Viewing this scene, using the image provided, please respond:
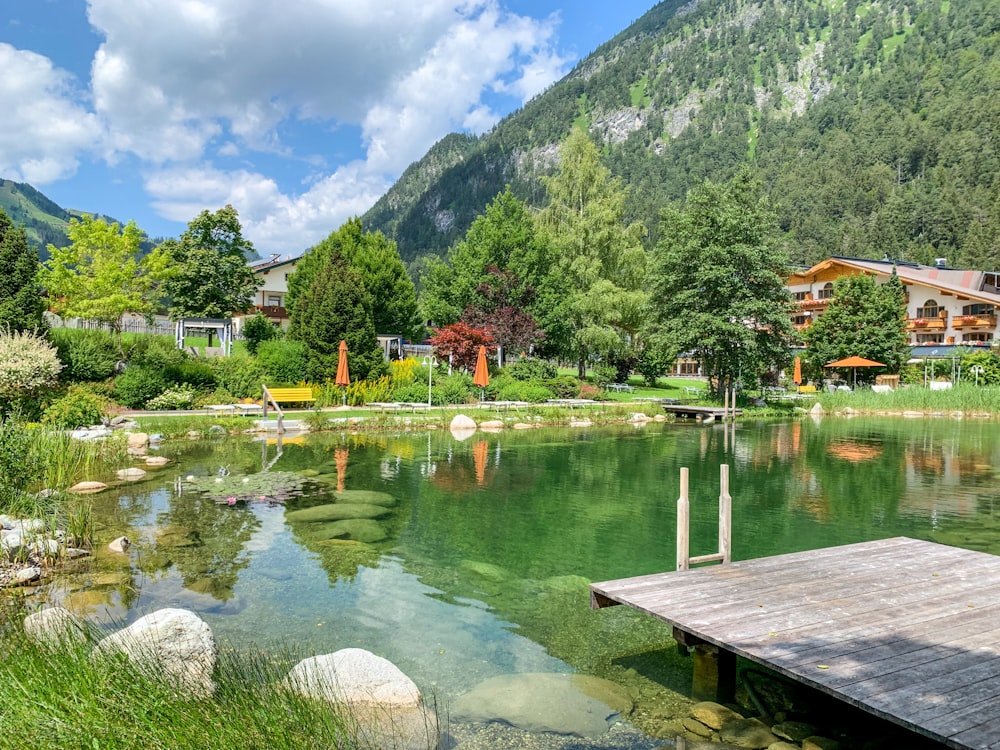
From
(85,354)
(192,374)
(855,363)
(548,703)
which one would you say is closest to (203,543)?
(548,703)

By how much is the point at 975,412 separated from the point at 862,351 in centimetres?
921

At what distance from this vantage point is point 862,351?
142 ft

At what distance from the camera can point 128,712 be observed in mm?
3713

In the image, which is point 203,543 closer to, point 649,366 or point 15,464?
point 15,464

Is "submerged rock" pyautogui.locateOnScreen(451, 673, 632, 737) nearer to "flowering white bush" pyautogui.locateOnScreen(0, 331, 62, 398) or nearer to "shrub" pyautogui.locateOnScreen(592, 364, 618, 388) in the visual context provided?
"flowering white bush" pyautogui.locateOnScreen(0, 331, 62, 398)

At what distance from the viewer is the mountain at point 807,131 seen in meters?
83.4

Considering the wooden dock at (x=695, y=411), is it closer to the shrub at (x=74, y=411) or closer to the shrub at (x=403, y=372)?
the shrub at (x=403, y=372)

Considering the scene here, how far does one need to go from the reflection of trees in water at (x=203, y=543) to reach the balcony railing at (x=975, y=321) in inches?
2231

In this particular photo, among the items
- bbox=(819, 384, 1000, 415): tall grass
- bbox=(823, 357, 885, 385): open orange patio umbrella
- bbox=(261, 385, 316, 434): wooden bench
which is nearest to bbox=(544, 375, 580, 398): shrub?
bbox=(261, 385, 316, 434): wooden bench

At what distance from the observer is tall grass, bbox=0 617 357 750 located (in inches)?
134

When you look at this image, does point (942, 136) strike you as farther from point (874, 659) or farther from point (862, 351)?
point (874, 659)

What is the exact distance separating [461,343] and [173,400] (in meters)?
13.3

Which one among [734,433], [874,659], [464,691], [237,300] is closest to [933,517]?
[874,659]

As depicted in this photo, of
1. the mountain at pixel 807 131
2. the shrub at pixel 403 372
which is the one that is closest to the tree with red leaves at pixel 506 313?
the shrub at pixel 403 372
